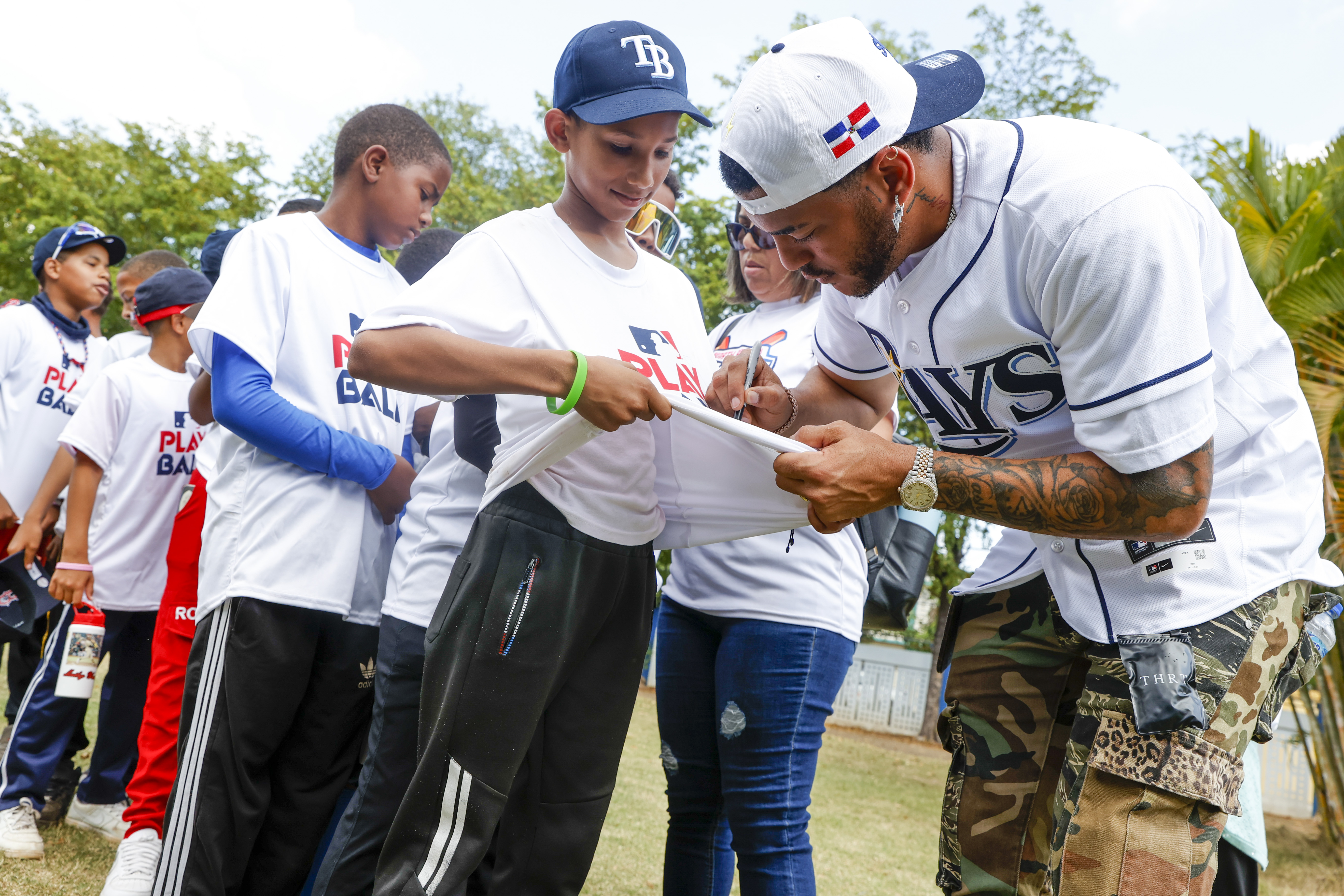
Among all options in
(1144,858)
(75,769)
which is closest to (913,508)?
(1144,858)

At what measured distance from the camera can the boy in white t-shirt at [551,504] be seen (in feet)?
5.91

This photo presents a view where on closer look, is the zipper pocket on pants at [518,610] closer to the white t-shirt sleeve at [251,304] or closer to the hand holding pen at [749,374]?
the hand holding pen at [749,374]

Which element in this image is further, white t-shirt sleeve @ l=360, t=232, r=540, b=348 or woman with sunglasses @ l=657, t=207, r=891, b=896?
woman with sunglasses @ l=657, t=207, r=891, b=896

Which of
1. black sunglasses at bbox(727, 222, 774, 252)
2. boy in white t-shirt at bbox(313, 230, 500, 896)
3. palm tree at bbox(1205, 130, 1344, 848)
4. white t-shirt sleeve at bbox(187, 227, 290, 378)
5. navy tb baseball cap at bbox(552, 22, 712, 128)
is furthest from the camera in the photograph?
palm tree at bbox(1205, 130, 1344, 848)

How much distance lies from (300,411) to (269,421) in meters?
Result: 0.09

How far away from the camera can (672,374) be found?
6.89 feet

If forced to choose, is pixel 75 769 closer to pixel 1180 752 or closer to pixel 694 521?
pixel 694 521

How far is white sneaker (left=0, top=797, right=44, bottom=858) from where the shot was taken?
3367 mm

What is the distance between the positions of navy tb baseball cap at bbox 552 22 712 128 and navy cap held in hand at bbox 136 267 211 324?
245cm

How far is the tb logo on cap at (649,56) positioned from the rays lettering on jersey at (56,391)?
3.88 metres

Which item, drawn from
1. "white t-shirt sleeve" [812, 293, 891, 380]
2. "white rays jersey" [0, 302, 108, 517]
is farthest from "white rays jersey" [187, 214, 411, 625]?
"white rays jersey" [0, 302, 108, 517]

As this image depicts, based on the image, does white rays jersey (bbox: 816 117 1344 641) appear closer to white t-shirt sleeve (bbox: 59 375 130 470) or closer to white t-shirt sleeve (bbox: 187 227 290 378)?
white t-shirt sleeve (bbox: 187 227 290 378)

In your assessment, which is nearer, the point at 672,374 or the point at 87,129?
the point at 672,374

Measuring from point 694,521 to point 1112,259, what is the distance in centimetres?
103
